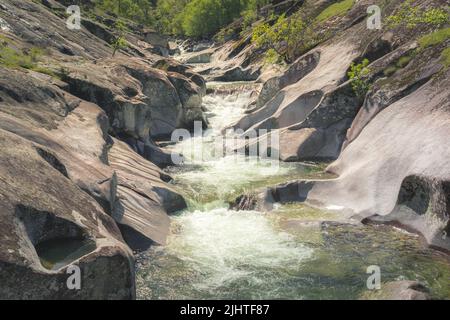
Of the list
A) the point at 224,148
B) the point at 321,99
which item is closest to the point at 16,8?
the point at 224,148

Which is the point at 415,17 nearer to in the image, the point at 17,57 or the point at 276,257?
the point at 276,257

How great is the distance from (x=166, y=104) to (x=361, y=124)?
60.4 ft

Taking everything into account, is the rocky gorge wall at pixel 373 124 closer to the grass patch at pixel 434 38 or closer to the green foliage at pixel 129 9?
the grass patch at pixel 434 38

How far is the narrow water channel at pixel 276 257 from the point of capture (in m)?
14.5

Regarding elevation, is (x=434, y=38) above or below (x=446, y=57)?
above

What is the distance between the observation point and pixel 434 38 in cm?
2697

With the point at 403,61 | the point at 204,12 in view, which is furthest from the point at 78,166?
the point at 204,12

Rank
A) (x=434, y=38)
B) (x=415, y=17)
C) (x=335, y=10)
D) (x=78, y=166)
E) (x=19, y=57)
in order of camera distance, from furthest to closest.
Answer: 1. (x=335, y=10)
2. (x=415, y=17)
3. (x=19, y=57)
4. (x=434, y=38)
5. (x=78, y=166)

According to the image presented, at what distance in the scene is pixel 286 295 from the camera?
14.0 metres

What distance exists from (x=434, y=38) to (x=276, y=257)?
1839 centimetres

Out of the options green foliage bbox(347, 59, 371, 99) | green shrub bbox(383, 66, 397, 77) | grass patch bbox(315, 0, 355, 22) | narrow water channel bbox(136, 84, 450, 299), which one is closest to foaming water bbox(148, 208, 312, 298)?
narrow water channel bbox(136, 84, 450, 299)

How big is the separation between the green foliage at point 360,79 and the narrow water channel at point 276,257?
36.4 feet

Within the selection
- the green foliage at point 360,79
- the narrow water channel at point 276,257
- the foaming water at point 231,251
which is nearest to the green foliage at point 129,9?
the green foliage at point 360,79
